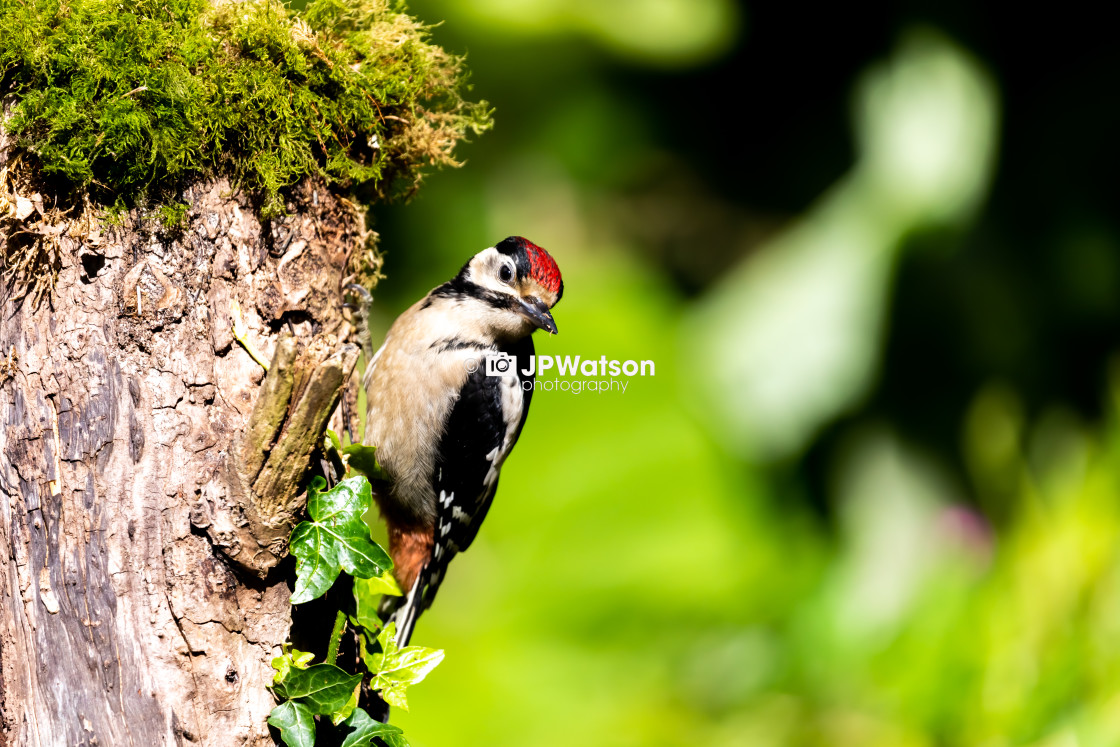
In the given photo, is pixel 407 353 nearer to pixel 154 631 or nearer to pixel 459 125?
pixel 459 125

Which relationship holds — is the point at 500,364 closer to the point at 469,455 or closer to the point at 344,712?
the point at 469,455

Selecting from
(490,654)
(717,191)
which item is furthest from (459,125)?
(490,654)

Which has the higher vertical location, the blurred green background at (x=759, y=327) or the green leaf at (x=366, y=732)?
the blurred green background at (x=759, y=327)

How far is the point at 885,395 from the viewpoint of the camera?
14.9 feet

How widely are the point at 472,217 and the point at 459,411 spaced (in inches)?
63.9

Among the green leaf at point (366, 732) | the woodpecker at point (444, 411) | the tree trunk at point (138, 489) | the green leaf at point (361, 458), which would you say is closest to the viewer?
the tree trunk at point (138, 489)

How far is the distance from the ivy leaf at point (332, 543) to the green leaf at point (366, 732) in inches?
12.6

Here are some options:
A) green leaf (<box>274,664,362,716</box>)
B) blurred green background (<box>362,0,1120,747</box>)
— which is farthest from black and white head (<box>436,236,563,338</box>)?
blurred green background (<box>362,0,1120,747</box>)

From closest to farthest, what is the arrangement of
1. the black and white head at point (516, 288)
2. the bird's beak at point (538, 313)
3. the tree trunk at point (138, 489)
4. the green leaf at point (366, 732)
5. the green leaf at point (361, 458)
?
1. the tree trunk at point (138, 489)
2. the green leaf at point (366, 732)
3. the green leaf at point (361, 458)
4. the bird's beak at point (538, 313)
5. the black and white head at point (516, 288)

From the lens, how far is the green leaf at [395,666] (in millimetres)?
1969

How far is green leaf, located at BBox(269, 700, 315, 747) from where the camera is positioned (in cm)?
178

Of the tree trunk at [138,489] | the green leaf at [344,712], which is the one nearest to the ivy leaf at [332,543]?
the tree trunk at [138,489]

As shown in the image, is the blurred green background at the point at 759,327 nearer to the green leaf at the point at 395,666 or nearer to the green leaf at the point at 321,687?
the green leaf at the point at 395,666

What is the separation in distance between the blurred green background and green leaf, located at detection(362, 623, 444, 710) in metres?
2.10
